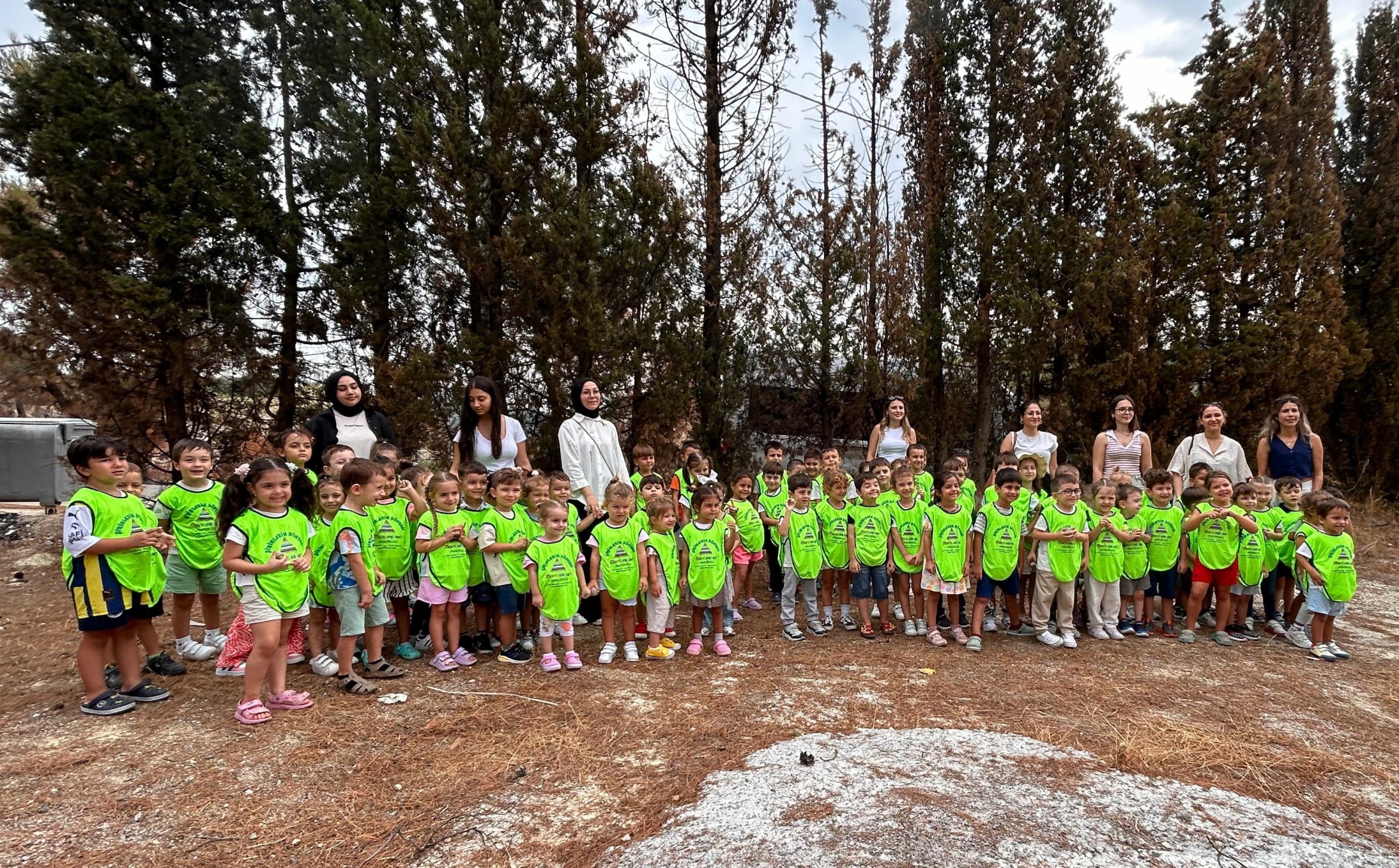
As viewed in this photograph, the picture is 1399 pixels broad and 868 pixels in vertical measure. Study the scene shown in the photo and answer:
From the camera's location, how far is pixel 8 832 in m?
2.69

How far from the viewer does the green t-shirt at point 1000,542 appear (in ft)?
16.8

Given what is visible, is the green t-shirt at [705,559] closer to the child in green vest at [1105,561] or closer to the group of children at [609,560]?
the group of children at [609,560]

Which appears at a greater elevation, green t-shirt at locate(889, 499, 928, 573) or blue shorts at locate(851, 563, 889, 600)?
green t-shirt at locate(889, 499, 928, 573)

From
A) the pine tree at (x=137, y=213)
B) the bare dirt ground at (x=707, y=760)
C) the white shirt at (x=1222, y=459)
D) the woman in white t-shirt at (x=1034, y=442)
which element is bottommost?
the bare dirt ground at (x=707, y=760)

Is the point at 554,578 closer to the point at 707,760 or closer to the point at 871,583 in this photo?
the point at 707,760

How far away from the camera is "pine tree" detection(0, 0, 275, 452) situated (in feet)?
22.6

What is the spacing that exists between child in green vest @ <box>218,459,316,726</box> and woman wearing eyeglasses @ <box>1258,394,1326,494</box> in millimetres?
7497

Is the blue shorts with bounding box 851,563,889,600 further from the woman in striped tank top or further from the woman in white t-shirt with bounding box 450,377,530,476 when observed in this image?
the woman in white t-shirt with bounding box 450,377,530,476

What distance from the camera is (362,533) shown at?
4160 millimetres

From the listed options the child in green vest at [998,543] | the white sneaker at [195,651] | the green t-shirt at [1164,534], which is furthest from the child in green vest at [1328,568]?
the white sneaker at [195,651]

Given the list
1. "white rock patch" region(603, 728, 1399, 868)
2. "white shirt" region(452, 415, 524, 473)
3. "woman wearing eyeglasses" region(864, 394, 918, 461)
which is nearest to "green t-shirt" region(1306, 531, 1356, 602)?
"white rock patch" region(603, 728, 1399, 868)

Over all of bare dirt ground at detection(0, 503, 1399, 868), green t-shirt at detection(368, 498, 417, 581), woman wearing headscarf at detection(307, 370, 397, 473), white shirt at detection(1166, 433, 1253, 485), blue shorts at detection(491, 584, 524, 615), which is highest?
woman wearing headscarf at detection(307, 370, 397, 473)

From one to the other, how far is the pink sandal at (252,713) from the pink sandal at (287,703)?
2.9 inches

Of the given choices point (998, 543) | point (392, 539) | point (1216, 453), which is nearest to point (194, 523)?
point (392, 539)
